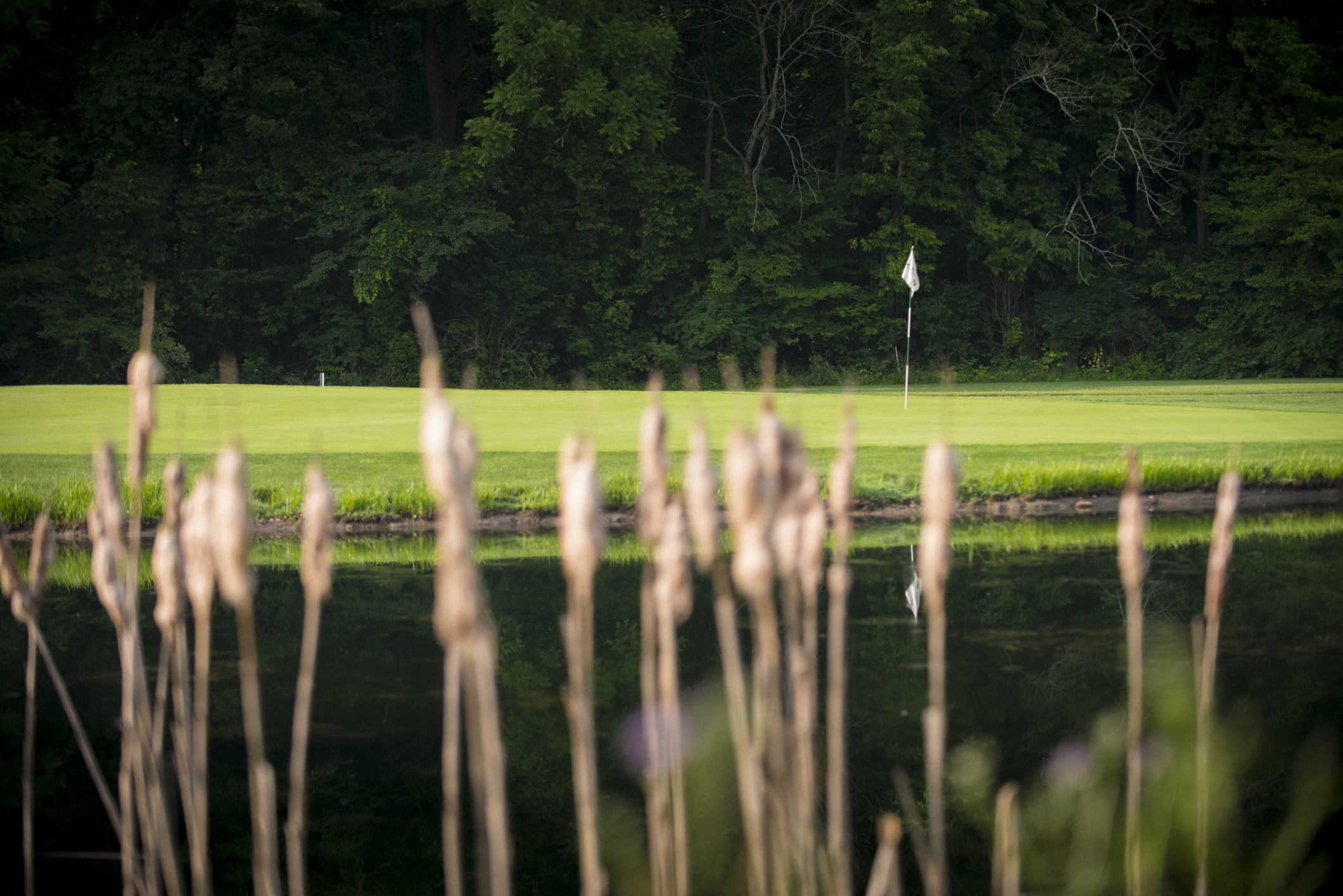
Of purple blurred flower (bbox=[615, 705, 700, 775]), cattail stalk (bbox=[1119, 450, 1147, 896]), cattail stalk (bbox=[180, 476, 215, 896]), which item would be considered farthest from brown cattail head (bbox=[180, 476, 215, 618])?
purple blurred flower (bbox=[615, 705, 700, 775])

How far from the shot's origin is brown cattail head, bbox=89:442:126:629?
1.45m

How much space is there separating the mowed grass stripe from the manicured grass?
5cm

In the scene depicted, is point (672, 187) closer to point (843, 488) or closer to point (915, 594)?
point (915, 594)

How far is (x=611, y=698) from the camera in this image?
13.1ft

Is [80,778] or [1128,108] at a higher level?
[1128,108]

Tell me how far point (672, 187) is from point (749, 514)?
3063 cm

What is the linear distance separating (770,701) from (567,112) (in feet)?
88.5

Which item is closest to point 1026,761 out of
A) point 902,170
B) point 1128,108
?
point 902,170

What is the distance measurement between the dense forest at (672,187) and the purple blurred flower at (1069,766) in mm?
23091

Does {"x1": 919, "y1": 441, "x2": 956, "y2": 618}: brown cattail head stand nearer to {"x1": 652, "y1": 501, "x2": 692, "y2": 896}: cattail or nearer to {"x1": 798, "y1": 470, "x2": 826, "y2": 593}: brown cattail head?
{"x1": 798, "y1": 470, "x2": 826, "y2": 593}: brown cattail head

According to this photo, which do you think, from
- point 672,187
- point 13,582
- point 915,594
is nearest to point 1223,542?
point 13,582

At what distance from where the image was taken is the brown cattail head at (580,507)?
1.00 m

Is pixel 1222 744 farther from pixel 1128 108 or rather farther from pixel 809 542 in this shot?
pixel 1128 108

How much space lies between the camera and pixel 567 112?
27.0m
